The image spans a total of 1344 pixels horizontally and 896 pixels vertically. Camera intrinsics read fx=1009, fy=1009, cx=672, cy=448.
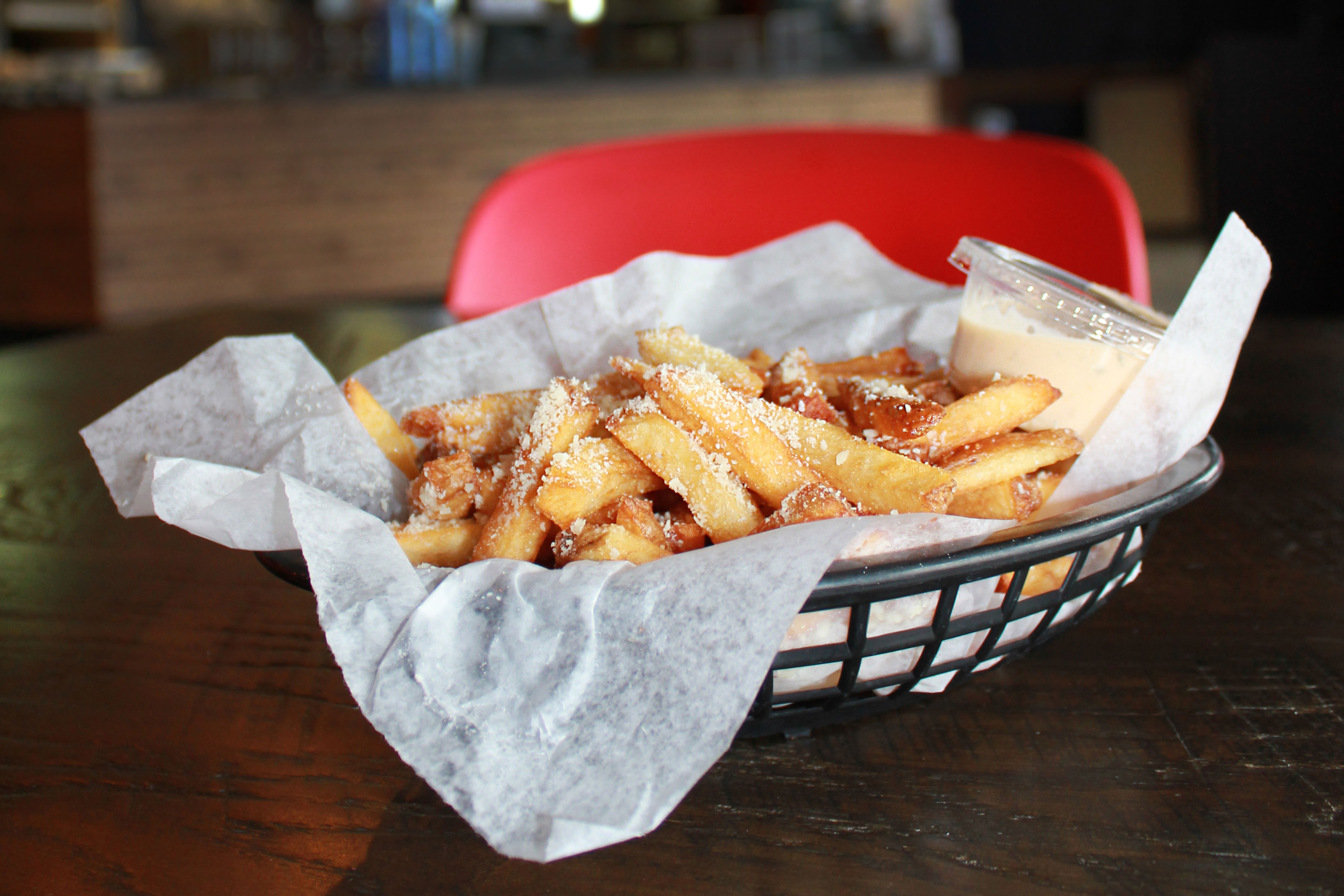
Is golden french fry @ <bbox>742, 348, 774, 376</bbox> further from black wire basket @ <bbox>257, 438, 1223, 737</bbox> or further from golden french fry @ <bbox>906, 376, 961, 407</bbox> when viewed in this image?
black wire basket @ <bbox>257, 438, 1223, 737</bbox>

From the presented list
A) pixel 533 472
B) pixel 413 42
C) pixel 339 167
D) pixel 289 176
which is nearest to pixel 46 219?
pixel 289 176

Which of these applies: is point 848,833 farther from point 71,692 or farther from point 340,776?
point 71,692

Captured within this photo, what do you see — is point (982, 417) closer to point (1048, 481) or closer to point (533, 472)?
point (1048, 481)

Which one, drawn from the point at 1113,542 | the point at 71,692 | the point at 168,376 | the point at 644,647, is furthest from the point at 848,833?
the point at 168,376

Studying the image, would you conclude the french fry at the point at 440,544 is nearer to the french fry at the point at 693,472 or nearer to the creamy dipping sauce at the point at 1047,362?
the french fry at the point at 693,472

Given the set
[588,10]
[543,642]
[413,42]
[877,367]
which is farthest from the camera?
[588,10]
